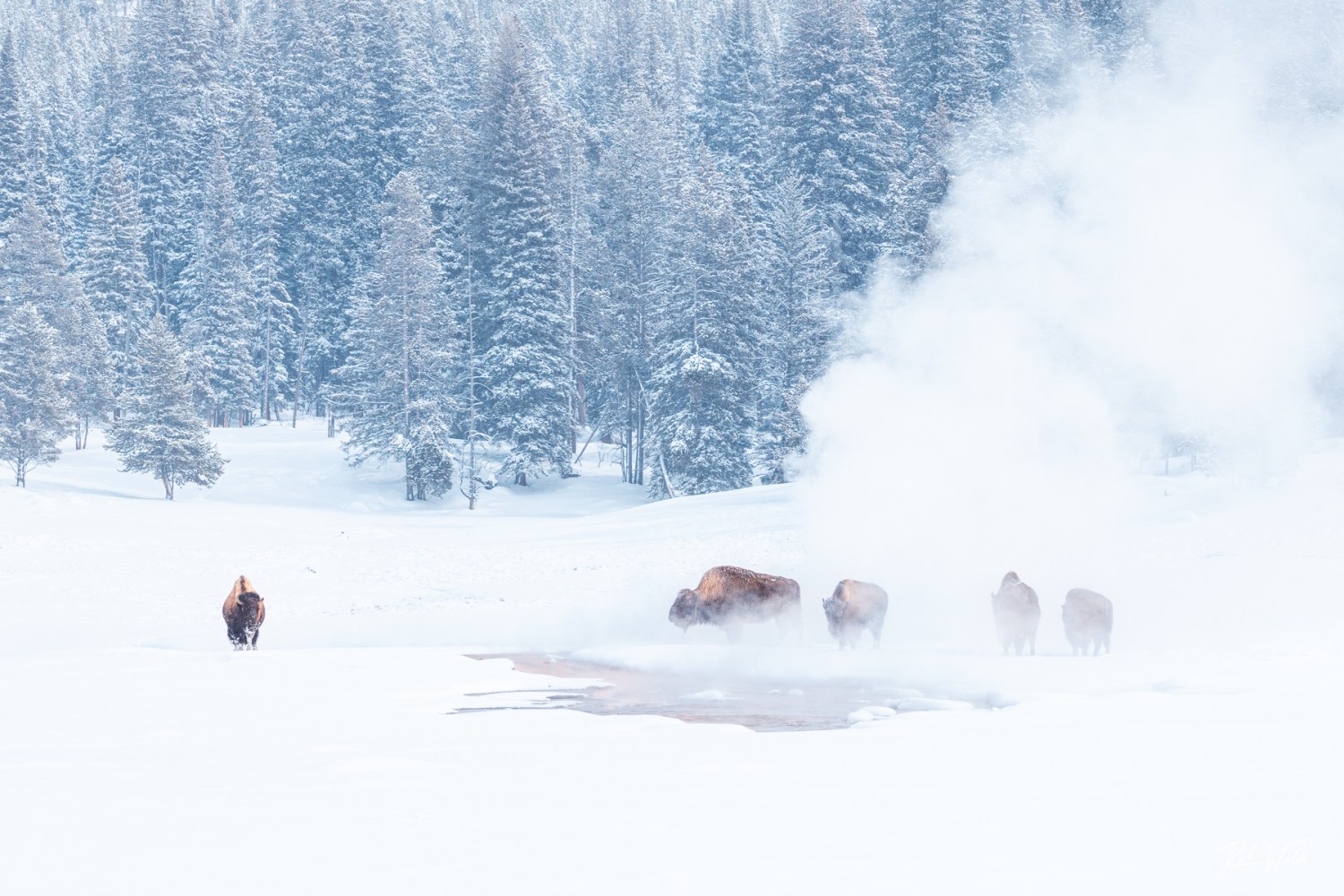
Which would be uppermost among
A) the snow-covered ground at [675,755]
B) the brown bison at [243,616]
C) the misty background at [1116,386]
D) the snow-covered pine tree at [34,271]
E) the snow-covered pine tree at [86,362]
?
the snow-covered pine tree at [34,271]

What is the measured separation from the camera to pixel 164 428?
44.5 metres

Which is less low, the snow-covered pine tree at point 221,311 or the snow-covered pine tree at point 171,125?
the snow-covered pine tree at point 171,125

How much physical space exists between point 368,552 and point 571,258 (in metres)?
28.5

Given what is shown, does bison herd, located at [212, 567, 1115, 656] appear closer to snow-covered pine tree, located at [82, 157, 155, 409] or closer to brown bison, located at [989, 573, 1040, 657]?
brown bison, located at [989, 573, 1040, 657]

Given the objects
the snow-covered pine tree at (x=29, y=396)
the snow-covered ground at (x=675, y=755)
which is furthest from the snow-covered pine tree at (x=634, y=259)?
the snow-covered ground at (x=675, y=755)

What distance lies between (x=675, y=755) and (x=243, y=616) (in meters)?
10.1

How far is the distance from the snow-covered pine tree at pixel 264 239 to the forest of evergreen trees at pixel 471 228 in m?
0.25

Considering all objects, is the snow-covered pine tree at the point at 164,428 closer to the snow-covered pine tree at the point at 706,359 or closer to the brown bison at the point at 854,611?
the snow-covered pine tree at the point at 706,359

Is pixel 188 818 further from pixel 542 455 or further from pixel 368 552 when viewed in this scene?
pixel 542 455

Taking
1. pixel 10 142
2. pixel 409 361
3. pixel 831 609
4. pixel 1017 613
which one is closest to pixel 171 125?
pixel 10 142

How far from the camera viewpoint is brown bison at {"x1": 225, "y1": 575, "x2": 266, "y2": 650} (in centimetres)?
1557

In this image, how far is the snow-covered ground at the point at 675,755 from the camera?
4.62 m

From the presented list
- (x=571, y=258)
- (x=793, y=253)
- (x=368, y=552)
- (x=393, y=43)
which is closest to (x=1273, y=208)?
(x=793, y=253)

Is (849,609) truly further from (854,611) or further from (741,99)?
(741,99)
